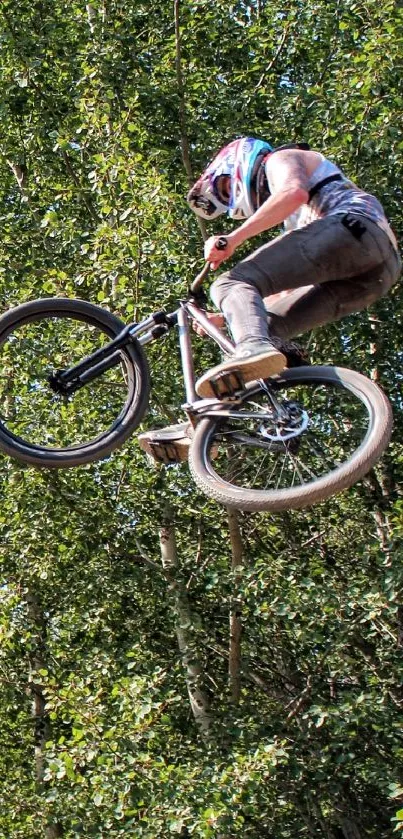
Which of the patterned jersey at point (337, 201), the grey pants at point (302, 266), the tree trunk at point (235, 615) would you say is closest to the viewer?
the grey pants at point (302, 266)

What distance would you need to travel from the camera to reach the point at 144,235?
35.7 ft

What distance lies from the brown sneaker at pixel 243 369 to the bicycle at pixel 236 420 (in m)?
0.01

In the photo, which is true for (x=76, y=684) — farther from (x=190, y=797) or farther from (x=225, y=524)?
(x=225, y=524)

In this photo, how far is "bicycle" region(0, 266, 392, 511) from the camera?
5.16m

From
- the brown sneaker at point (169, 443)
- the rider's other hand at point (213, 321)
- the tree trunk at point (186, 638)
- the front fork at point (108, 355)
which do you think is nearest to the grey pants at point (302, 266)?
the rider's other hand at point (213, 321)

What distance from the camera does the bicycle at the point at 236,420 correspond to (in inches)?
203

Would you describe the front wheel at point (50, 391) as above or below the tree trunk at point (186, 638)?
above

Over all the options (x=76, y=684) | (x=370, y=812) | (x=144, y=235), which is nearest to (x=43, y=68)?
(x=144, y=235)

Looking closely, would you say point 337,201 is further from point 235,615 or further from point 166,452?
point 235,615

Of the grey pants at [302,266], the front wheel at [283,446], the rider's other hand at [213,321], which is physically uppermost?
the rider's other hand at [213,321]

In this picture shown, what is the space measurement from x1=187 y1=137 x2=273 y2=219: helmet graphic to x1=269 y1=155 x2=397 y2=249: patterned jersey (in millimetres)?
253

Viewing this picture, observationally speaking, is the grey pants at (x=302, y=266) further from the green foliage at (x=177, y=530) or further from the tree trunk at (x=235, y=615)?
the tree trunk at (x=235, y=615)

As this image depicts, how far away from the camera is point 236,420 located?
18.1 ft

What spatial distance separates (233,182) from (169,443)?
4.13ft
